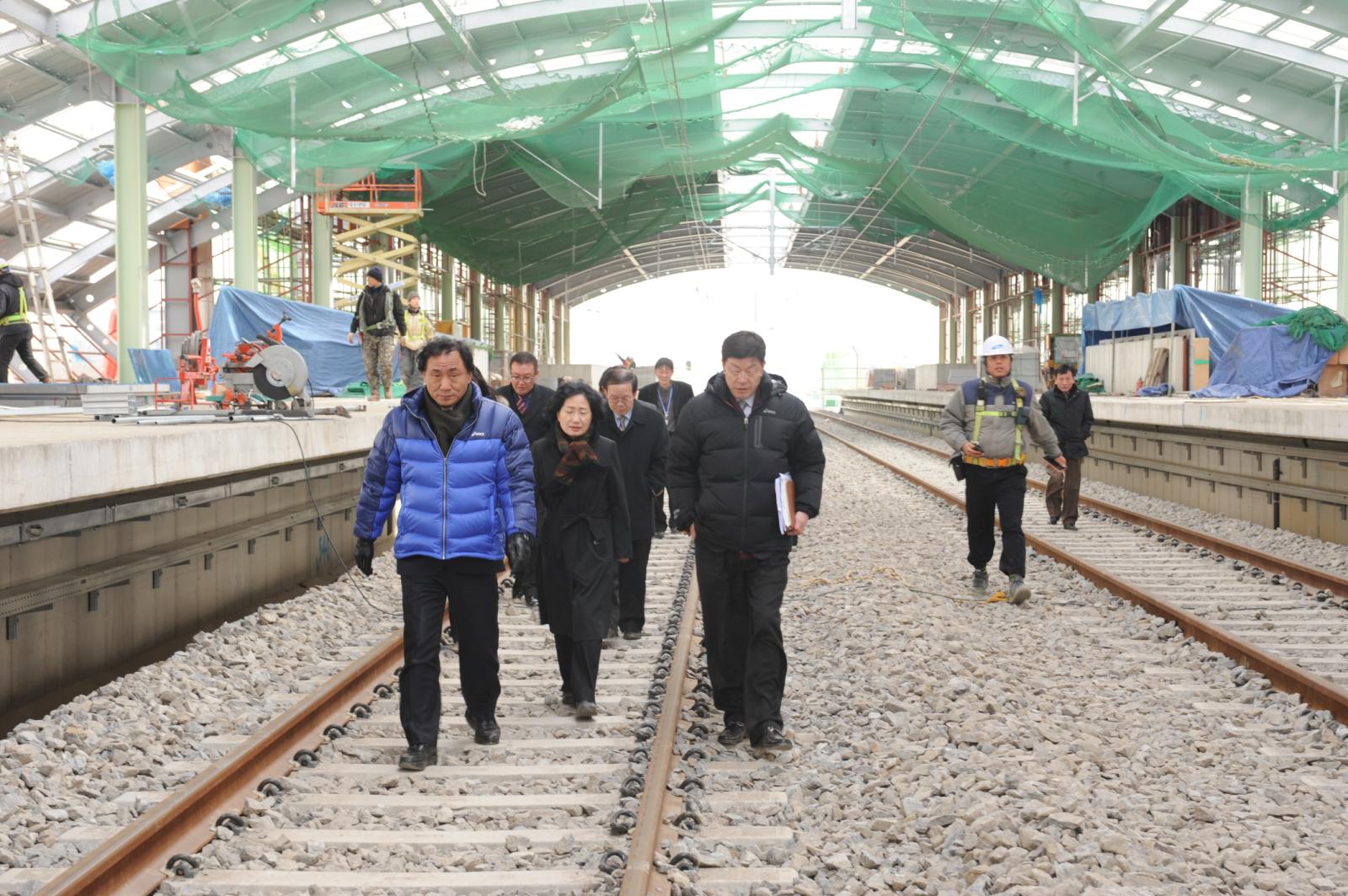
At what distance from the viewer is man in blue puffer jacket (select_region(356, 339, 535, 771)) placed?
5.12m

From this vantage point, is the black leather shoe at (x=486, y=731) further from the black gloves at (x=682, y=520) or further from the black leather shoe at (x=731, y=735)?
the black gloves at (x=682, y=520)

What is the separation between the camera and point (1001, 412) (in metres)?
8.59

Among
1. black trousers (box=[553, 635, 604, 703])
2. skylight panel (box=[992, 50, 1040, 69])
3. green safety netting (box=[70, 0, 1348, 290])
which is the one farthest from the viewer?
skylight panel (box=[992, 50, 1040, 69])

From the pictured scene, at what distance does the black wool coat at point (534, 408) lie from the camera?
796cm

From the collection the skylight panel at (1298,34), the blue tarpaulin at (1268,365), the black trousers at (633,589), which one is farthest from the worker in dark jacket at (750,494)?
the skylight panel at (1298,34)

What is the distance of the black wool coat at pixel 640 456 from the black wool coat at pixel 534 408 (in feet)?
2.20

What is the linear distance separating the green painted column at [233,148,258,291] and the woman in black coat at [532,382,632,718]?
1845 centimetres

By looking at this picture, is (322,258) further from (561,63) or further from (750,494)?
(750,494)

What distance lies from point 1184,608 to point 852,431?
106 feet

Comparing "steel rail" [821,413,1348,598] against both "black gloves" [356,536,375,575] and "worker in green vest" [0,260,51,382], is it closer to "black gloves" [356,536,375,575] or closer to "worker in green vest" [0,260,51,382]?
"black gloves" [356,536,375,575]

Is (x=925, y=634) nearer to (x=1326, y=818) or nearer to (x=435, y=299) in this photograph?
(x=1326, y=818)

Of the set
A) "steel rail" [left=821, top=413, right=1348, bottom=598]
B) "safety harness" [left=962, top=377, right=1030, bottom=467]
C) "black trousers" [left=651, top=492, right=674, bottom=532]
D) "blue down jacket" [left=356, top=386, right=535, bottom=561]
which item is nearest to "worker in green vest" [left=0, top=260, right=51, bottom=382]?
"black trousers" [left=651, top=492, right=674, bottom=532]

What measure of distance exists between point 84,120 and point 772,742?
24493mm

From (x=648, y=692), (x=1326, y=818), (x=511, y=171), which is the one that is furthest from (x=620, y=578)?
(x=511, y=171)
